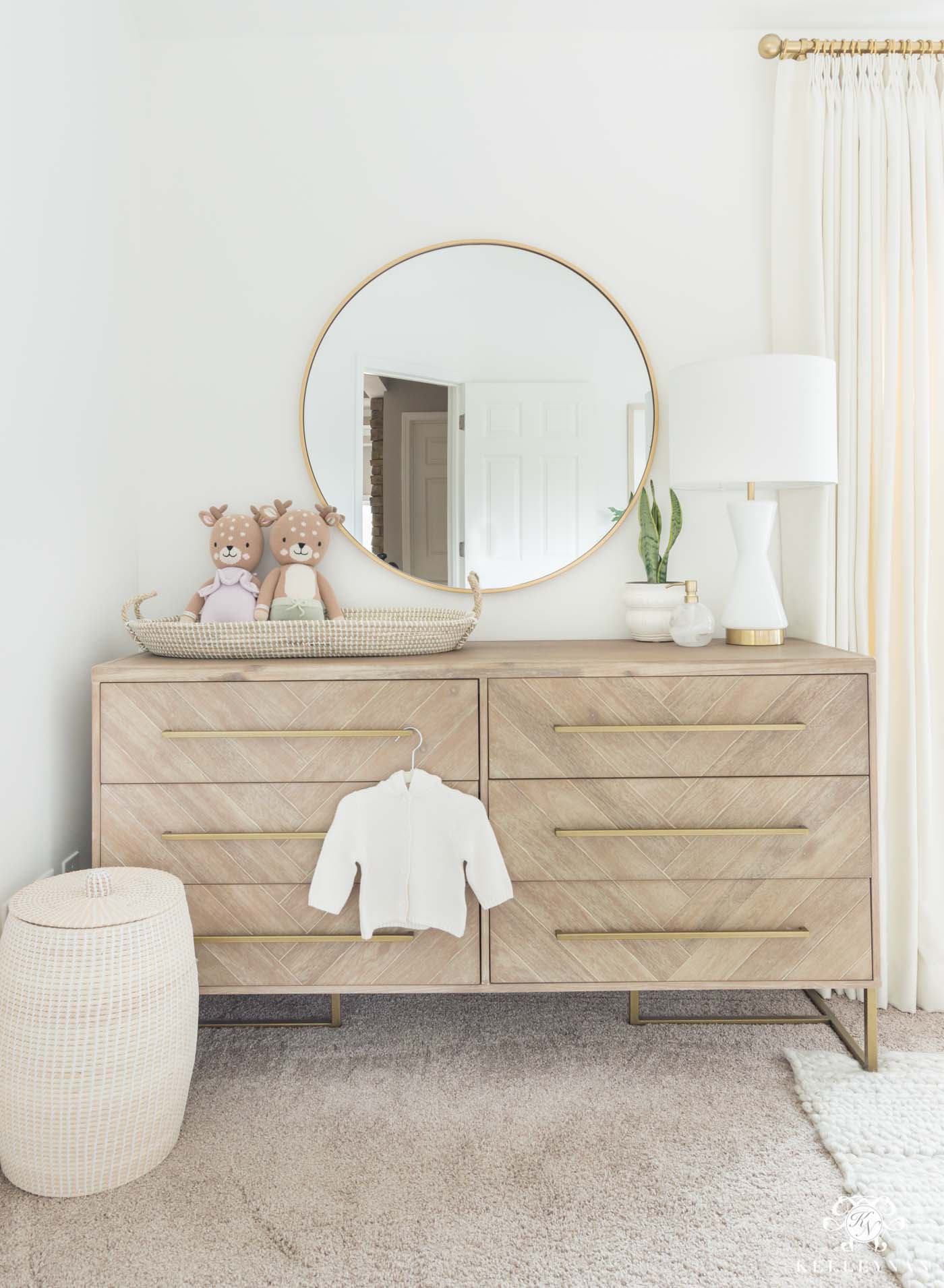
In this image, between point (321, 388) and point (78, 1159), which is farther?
point (321, 388)

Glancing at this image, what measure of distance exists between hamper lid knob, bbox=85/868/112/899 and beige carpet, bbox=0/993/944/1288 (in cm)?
49

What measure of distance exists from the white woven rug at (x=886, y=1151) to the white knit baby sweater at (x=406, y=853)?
78 cm

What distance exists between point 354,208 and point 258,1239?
224cm

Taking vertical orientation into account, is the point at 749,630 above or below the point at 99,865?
above

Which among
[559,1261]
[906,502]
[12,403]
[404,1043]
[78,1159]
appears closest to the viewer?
[559,1261]

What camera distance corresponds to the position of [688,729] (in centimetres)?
173

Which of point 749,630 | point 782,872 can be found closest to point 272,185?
point 749,630

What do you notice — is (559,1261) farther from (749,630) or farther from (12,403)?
(12,403)

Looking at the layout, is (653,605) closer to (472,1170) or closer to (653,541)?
(653,541)

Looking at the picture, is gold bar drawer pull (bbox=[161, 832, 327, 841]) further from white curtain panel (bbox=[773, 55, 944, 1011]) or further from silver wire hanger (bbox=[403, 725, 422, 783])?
white curtain panel (bbox=[773, 55, 944, 1011])

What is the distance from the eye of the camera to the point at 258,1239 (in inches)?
52.6

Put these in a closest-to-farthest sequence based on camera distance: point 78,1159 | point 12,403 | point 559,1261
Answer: point 559,1261, point 78,1159, point 12,403

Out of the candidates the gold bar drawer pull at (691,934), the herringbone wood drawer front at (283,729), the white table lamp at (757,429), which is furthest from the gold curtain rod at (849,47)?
the gold bar drawer pull at (691,934)

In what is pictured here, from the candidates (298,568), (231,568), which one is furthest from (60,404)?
(298,568)
